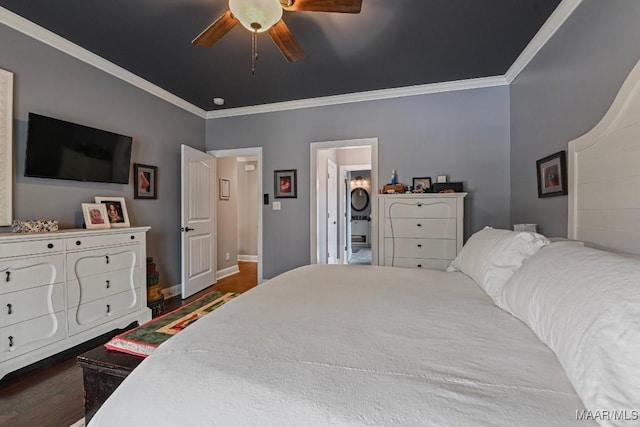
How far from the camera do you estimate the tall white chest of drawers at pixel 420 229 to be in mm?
2730

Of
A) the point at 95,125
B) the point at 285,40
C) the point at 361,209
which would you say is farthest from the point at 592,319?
the point at 361,209

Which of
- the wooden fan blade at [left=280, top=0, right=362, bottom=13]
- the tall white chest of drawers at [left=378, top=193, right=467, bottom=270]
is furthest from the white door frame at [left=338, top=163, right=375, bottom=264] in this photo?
the wooden fan blade at [left=280, top=0, right=362, bottom=13]

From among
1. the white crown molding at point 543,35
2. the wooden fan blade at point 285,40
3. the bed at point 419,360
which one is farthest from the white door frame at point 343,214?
the bed at point 419,360

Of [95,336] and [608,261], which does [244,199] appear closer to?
[95,336]

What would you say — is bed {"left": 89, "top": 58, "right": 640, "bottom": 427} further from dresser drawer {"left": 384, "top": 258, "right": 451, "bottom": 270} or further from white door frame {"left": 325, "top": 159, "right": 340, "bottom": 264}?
white door frame {"left": 325, "top": 159, "right": 340, "bottom": 264}

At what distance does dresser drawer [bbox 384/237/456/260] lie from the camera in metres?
2.74

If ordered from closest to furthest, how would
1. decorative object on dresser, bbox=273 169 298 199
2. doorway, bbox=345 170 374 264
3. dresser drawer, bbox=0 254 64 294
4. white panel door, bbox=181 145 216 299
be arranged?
dresser drawer, bbox=0 254 64 294 < white panel door, bbox=181 145 216 299 < decorative object on dresser, bbox=273 169 298 199 < doorway, bbox=345 170 374 264

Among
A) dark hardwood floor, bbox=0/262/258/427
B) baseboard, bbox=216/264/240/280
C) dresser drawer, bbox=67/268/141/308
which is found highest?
dresser drawer, bbox=67/268/141/308

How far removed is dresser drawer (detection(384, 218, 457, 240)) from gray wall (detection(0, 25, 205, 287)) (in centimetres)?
272

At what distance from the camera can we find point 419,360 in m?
0.73

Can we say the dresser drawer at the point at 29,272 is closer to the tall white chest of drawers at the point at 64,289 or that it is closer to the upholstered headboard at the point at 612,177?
the tall white chest of drawers at the point at 64,289

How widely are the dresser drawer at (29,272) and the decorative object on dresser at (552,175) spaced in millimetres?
3633

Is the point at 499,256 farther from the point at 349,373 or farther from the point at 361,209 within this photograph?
the point at 361,209

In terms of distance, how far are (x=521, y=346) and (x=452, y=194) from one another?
7.00 ft
